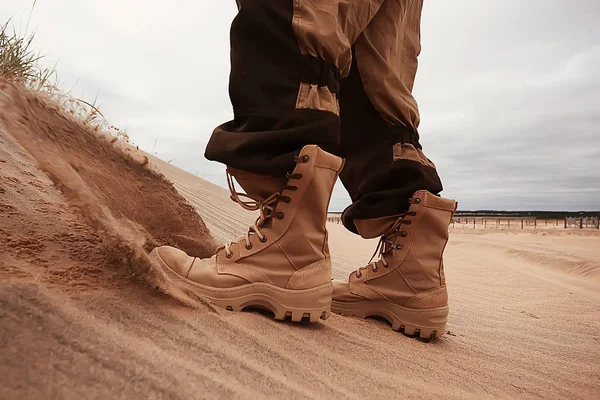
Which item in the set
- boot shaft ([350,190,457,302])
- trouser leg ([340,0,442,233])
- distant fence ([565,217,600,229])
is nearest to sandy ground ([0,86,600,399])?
boot shaft ([350,190,457,302])

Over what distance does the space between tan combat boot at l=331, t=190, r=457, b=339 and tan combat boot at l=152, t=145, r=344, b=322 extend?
0.34 m

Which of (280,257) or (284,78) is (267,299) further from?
(284,78)

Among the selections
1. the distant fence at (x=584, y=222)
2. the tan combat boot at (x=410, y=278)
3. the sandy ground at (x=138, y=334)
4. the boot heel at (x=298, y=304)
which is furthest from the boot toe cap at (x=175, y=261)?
the distant fence at (x=584, y=222)

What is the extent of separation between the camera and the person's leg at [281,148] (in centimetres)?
108

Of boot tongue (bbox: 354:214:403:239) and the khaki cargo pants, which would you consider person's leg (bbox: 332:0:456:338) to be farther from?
the khaki cargo pants

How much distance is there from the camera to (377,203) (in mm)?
1450

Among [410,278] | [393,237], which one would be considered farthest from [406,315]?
[393,237]

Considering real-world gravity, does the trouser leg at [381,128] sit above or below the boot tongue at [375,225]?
above

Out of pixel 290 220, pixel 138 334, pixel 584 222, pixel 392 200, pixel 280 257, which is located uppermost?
pixel 584 222

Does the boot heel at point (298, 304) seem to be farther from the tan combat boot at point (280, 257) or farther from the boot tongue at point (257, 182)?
the boot tongue at point (257, 182)

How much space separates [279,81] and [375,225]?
2.19ft

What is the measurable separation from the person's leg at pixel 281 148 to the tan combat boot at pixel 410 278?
1.10 feet

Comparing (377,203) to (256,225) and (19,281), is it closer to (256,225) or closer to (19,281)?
(256,225)

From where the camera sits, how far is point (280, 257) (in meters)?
1.13
